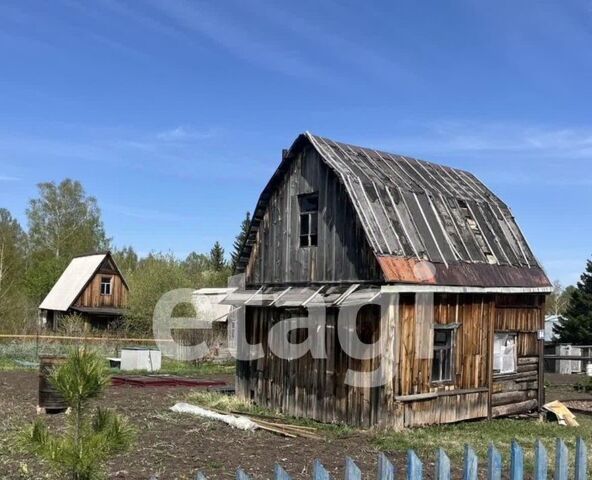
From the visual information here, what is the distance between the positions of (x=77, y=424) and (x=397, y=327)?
34.5 ft

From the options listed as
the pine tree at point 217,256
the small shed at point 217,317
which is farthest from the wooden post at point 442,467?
the pine tree at point 217,256

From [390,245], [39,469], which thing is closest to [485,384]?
[390,245]

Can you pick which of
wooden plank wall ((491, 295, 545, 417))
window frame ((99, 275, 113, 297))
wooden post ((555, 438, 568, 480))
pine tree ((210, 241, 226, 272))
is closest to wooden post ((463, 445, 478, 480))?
wooden post ((555, 438, 568, 480))

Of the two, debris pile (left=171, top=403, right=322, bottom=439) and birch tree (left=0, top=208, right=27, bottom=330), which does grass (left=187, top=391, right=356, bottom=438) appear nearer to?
debris pile (left=171, top=403, right=322, bottom=439)

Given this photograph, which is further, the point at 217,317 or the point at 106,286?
the point at 106,286

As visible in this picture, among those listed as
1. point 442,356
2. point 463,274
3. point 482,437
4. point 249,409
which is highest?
point 463,274

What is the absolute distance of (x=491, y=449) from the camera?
15.9 ft

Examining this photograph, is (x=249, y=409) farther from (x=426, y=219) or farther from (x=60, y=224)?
(x=60, y=224)

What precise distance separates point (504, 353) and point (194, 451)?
9.16 meters

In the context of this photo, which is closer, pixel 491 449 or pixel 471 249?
pixel 491 449

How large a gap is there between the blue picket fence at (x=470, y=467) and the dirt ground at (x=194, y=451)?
5254mm

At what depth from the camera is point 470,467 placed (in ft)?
15.7

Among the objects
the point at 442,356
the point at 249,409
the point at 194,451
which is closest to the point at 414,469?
the point at 194,451

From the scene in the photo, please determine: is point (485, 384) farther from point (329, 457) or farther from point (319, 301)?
point (329, 457)
